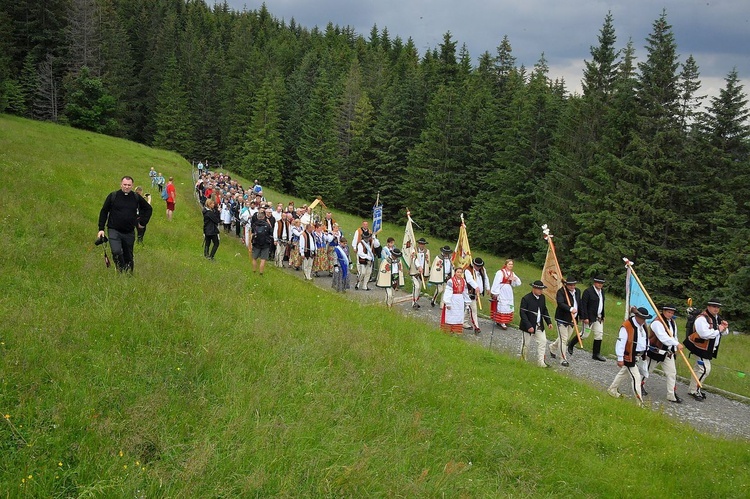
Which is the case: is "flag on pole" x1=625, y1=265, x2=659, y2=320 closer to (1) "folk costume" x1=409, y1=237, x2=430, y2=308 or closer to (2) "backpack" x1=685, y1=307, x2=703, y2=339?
(2) "backpack" x1=685, y1=307, x2=703, y2=339

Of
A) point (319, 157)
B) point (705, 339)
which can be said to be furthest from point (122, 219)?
point (319, 157)

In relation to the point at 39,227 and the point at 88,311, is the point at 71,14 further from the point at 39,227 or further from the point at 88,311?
the point at 88,311

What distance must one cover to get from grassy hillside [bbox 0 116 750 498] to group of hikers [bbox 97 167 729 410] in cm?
105

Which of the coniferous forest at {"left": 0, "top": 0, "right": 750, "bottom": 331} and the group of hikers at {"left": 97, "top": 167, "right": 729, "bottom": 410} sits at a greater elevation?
the coniferous forest at {"left": 0, "top": 0, "right": 750, "bottom": 331}

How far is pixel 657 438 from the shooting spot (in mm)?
7793

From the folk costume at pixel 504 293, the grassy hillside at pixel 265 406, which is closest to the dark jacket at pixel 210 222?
the grassy hillside at pixel 265 406

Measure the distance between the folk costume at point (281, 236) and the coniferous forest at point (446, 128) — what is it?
1905 centimetres

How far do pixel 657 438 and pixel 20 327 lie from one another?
8.63 metres

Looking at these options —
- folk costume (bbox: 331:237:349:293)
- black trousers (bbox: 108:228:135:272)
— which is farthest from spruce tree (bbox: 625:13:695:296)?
black trousers (bbox: 108:228:135:272)

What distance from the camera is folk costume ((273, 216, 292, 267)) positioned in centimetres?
1912

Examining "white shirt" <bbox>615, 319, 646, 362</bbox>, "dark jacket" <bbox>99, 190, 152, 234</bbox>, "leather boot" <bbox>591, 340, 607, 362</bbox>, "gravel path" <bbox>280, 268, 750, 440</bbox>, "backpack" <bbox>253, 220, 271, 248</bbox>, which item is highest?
"dark jacket" <bbox>99, 190, 152, 234</bbox>

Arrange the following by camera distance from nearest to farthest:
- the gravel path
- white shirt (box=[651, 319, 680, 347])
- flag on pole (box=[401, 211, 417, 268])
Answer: the gravel path
white shirt (box=[651, 319, 680, 347])
flag on pole (box=[401, 211, 417, 268])

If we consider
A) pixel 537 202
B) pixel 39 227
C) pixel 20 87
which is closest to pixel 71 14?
pixel 20 87

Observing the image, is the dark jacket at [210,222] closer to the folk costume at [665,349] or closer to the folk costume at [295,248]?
the folk costume at [295,248]
